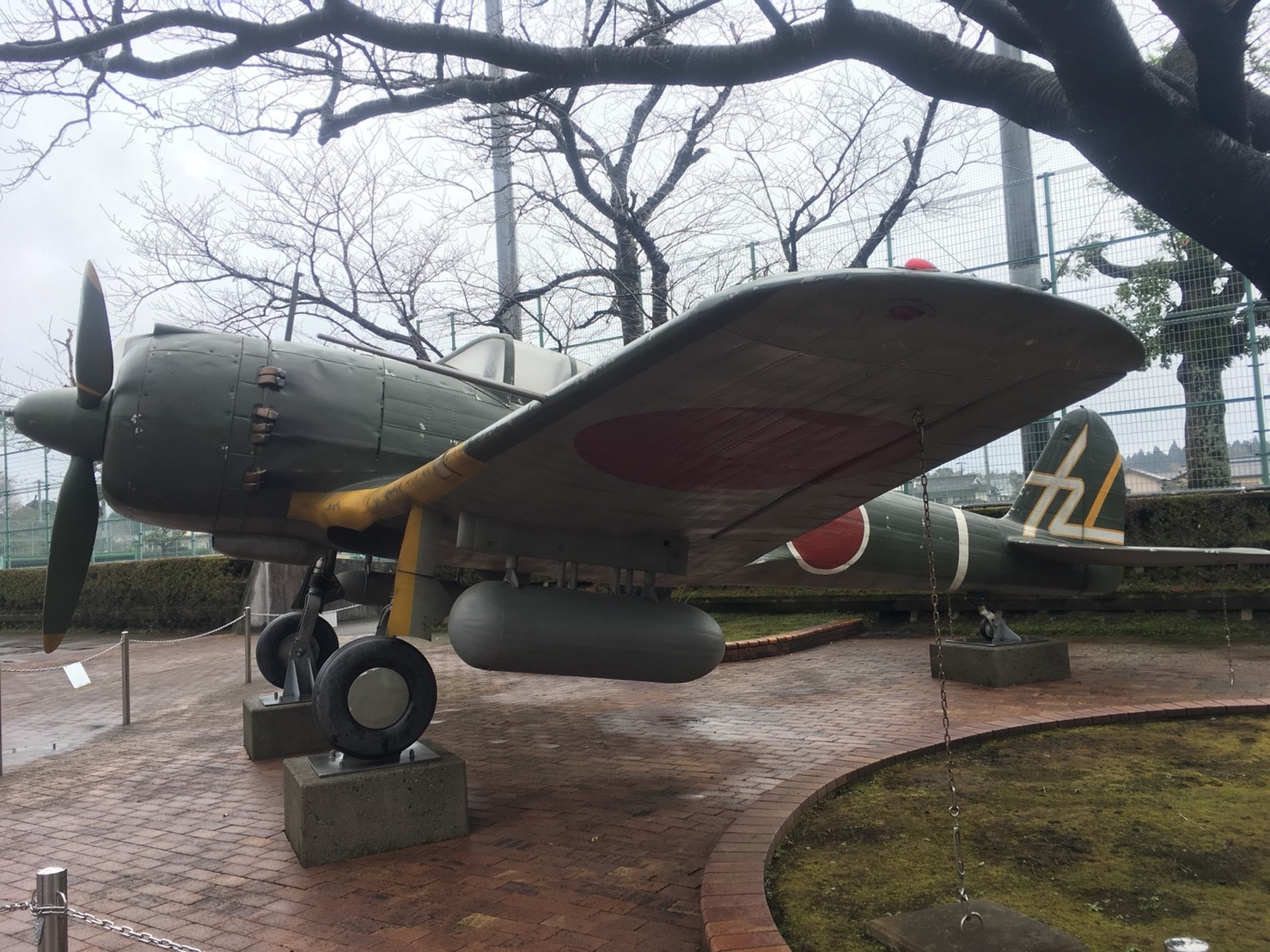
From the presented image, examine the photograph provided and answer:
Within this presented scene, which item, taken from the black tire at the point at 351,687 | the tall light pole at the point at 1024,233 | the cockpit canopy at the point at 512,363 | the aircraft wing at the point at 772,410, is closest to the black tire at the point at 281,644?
the aircraft wing at the point at 772,410

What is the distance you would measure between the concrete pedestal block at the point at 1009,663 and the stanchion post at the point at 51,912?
21.2ft

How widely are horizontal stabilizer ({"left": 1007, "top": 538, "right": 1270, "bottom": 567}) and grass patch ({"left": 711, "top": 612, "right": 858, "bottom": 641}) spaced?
413 centimetres

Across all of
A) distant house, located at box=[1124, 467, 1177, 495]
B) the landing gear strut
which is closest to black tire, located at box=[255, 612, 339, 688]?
the landing gear strut

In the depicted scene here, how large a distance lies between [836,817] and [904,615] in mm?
8930

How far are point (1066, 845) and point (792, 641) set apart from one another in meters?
7.15

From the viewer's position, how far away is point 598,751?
5539mm

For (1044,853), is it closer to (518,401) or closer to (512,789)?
(512,789)

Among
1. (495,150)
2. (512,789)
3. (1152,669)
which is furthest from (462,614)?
(495,150)

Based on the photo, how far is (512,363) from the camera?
5648mm

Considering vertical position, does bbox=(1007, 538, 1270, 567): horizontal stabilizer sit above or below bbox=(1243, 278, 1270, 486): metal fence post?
below

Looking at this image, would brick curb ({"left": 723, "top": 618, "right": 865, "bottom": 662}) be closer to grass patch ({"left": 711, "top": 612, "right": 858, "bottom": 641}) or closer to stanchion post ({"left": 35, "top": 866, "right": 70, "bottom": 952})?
grass patch ({"left": 711, "top": 612, "right": 858, "bottom": 641})

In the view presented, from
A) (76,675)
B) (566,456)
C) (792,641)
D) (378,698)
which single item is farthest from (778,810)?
(792,641)

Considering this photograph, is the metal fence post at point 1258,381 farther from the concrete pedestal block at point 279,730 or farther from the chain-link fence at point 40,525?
the chain-link fence at point 40,525

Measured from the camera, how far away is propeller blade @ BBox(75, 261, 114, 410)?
4613 millimetres
